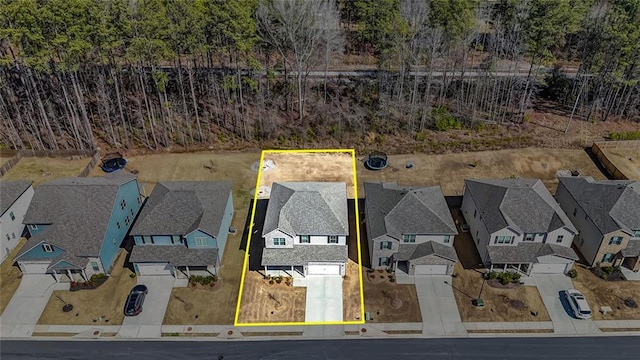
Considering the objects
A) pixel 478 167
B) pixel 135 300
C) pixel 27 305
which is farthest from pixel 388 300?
pixel 27 305

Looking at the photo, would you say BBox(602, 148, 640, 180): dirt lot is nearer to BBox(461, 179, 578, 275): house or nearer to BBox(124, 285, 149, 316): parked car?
BBox(461, 179, 578, 275): house

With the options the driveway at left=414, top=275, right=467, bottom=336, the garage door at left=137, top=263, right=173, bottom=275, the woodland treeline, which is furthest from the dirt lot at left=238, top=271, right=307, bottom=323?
the woodland treeline

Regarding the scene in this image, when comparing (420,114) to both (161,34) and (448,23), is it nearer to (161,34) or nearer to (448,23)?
(448,23)

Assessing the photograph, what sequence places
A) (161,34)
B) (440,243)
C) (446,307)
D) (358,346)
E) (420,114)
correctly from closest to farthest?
(358,346) → (446,307) → (440,243) → (161,34) → (420,114)

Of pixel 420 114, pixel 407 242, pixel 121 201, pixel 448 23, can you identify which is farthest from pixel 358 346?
pixel 448 23

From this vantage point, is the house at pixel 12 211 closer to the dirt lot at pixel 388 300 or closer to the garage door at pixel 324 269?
the garage door at pixel 324 269

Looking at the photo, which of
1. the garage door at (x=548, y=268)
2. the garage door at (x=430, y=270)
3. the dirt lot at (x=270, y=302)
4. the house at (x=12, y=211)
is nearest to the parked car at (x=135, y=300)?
the dirt lot at (x=270, y=302)

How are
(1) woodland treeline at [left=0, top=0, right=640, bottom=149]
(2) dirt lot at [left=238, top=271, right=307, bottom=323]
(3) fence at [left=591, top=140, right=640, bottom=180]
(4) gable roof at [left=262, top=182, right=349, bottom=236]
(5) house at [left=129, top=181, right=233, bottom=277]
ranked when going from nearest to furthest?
1. (2) dirt lot at [left=238, top=271, right=307, bottom=323]
2. (4) gable roof at [left=262, top=182, right=349, bottom=236]
3. (5) house at [left=129, top=181, right=233, bottom=277]
4. (1) woodland treeline at [left=0, top=0, right=640, bottom=149]
5. (3) fence at [left=591, top=140, right=640, bottom=180]
